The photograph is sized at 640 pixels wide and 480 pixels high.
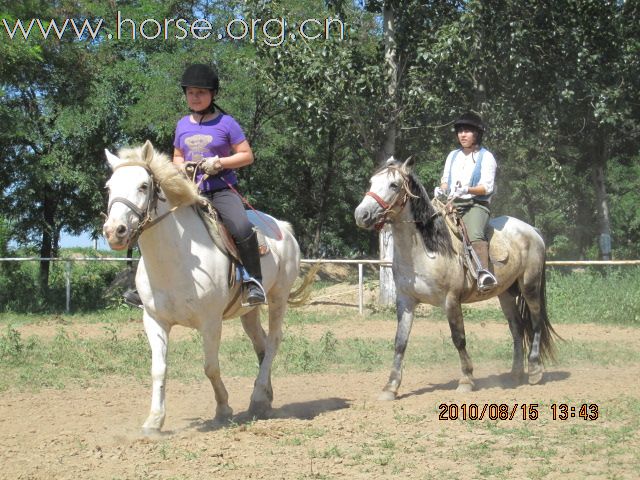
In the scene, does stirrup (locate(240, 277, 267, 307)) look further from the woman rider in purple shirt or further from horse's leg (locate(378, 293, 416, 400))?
horse's leg (locate(378, 293, 416, 400))

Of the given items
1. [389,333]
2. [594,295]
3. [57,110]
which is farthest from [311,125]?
[57,110]

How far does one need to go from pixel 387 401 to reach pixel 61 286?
15.2 metres

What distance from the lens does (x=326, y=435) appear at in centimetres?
642

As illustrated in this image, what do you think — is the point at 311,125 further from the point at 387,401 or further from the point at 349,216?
the point at 349,216

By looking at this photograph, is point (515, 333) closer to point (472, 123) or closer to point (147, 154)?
point (472, 123)

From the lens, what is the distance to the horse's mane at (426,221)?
8.46 metres

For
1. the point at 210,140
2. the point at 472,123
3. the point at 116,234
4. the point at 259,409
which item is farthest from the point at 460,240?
the point at 116,234

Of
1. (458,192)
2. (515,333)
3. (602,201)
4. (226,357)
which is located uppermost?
(602,201)

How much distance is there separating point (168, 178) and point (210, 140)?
772 mm

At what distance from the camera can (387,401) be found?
816 cm

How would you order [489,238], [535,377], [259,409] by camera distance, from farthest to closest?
[535,377] → [489,238] → [259,409]

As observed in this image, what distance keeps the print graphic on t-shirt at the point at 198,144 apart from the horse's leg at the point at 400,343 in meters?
2.65

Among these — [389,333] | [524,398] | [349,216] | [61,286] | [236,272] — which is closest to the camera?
[236,272]

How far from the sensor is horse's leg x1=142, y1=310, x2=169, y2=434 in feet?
21.7
